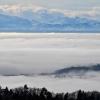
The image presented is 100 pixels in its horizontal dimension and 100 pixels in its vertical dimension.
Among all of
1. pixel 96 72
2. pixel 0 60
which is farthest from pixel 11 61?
pixel 96 72

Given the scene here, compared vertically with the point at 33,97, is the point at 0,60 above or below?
above

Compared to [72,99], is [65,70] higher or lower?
higher

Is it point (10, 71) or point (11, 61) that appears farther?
point (11, 61)

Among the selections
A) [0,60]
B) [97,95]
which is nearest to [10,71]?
[0,60]

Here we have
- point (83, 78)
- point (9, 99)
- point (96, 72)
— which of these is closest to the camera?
point (9, 99)

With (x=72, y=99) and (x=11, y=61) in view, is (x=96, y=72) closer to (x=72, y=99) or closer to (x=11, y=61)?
(x=11, y=61)

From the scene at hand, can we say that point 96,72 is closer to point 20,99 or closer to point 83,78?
point 83,78

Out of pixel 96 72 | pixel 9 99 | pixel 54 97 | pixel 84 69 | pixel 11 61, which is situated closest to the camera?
pixel 9 99

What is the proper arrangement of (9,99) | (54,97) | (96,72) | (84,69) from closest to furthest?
(9,99) < (54,97) < (96,72) < (84,69)

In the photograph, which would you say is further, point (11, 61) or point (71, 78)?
point (11, 61)
